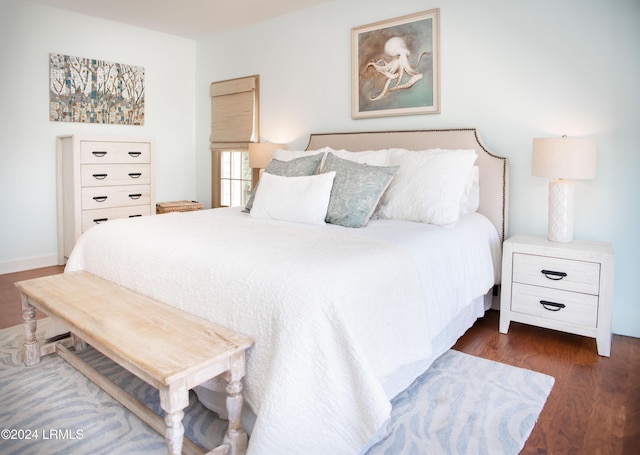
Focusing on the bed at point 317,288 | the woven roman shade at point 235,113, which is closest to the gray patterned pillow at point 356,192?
the bed at point 317,288

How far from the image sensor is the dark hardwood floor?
1600 millimetres

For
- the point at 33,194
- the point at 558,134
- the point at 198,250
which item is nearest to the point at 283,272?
the point at 198,250

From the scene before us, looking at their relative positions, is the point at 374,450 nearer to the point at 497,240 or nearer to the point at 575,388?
the point at 575,388

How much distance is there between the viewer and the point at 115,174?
4.04m

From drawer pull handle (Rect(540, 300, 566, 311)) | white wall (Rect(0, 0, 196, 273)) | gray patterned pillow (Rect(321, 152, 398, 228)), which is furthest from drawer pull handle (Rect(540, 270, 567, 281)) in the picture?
white wall (Rect(0, 0, 196, 273))

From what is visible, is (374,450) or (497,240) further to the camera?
(497,240)

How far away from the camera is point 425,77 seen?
3.20 m

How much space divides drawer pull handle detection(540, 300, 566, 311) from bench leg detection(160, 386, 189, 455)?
2.03 meters

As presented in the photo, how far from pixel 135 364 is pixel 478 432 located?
124cm

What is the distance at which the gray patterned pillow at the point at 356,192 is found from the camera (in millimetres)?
2410

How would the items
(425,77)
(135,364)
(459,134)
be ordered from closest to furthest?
(135,364)
(459,134)
(425,77)

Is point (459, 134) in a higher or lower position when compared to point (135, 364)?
higher

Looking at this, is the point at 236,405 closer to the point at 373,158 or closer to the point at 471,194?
the point at 373,158

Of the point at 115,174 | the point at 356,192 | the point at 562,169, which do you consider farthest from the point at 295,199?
the point at 115,174
